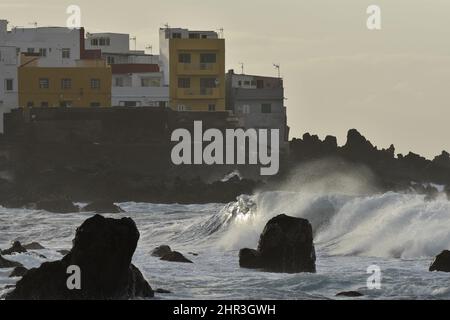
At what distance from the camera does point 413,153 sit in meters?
97.4

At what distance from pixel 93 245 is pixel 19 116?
5461cm

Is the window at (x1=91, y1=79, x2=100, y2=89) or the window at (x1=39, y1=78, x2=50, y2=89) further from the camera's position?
the window at (x1=91, y1=79, x2=100, y2=89)

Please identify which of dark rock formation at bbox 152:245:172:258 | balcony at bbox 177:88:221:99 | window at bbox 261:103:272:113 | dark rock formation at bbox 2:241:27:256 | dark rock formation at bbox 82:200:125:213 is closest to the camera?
dark rock formation at bbox 2:241:27:256

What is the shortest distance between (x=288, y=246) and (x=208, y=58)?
53.9 meters

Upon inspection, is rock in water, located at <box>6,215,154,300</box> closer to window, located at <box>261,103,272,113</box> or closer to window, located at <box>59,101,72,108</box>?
window, located at <box>59,101,72,108</box>

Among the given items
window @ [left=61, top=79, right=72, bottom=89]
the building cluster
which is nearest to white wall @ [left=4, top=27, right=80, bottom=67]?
the building cluster

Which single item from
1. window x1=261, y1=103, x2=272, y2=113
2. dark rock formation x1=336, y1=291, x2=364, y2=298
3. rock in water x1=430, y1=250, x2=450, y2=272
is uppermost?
window x1=261, y1=103, x2=272, y2=113

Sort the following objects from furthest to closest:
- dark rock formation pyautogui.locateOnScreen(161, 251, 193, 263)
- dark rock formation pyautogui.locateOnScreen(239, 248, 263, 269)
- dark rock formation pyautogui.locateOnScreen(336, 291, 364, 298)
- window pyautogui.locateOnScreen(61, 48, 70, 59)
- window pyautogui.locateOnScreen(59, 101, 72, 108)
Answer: window pyautogui.locateOnScreen(61, 48, 70, 59) → window pyautogui.locateOnScreen(59, 101, 72, 108) → dark rock formation pyautogui.locateOnScreen(161, 251, 193, 263) → dark rock formation pyautogui.locateOnScreen(239, 248, 263, 269) → dark rock formation pyautogui.locateOnScreen(336, 291, 364, 298)

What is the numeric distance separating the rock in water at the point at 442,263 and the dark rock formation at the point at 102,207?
3399 centimetres

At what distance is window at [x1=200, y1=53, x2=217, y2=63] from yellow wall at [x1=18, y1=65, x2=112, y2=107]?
5.03 m

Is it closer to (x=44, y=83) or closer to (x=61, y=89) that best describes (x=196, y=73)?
(x=61, y=89)

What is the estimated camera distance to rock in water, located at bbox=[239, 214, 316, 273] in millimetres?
37656

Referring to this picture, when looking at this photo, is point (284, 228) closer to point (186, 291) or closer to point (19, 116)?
point (186, 291)

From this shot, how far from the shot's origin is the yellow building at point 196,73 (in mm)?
91250
